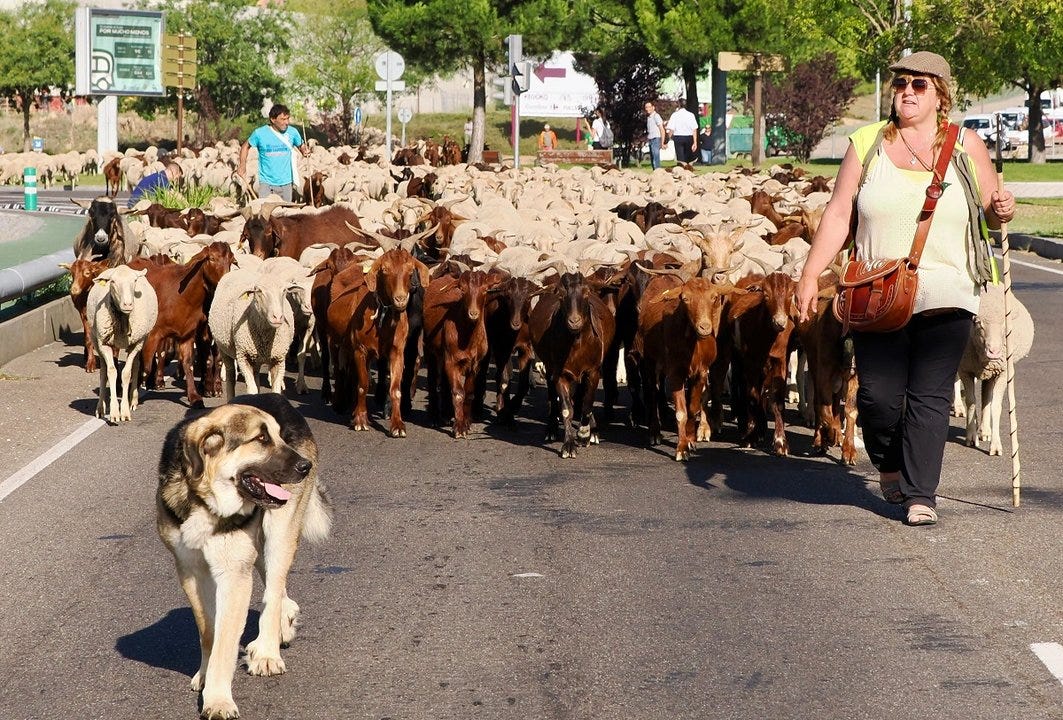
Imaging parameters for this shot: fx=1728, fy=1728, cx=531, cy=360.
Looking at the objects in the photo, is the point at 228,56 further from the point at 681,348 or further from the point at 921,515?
the point at 921,515

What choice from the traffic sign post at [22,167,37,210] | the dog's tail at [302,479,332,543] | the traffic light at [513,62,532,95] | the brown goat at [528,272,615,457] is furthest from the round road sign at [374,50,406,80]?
the dog's tail at [302,479,332,543]

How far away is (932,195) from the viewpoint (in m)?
8.72

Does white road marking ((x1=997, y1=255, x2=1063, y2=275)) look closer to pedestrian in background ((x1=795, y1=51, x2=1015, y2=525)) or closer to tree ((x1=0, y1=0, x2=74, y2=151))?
pedestrian in background ((x1=795, y1=51, x2=1015, y2=525))

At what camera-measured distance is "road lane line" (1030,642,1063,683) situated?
6355 millimetres

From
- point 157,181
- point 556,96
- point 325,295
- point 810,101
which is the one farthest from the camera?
point 556,96

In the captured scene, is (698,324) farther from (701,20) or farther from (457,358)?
(701,20)

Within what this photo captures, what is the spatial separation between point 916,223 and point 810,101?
188 ft

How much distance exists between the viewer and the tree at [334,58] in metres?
84.6

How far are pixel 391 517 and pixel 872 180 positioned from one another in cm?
315

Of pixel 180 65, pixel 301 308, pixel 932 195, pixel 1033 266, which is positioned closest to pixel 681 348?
pixel 932 195

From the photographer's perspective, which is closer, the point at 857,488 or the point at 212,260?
the point at 857,488

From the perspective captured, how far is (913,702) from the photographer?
6051 mm

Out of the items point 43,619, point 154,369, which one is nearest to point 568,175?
point 154,369

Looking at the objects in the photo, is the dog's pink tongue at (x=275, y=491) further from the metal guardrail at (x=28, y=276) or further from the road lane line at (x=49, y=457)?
the metal guardrail at (x=28, y=276)
